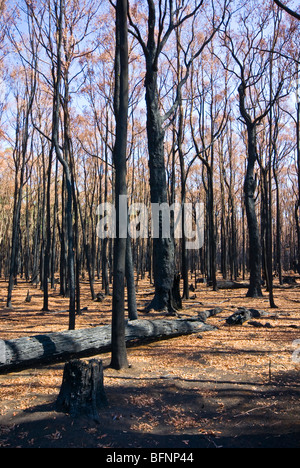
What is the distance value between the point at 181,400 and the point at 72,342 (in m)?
2.02

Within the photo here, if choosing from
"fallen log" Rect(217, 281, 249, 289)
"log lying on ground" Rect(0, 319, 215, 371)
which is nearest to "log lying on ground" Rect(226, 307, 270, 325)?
"log lying on ground" Rect(0, 319, 215, 371)

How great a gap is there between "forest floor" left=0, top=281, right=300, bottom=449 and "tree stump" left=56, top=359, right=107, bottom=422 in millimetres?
100

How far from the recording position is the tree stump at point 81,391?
3312 millimetres

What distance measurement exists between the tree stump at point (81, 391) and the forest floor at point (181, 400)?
3.9 inches

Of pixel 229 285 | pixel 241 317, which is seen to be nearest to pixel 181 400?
pixel 241 317

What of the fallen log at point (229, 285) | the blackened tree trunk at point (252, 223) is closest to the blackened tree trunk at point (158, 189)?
the blackened tree trunk at point (252, 223)

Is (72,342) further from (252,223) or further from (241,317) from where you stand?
(252,223)

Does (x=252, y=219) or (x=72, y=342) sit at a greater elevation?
(x=252, y=219)

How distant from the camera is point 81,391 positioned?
11.1 feet

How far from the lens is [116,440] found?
2867 millimetres

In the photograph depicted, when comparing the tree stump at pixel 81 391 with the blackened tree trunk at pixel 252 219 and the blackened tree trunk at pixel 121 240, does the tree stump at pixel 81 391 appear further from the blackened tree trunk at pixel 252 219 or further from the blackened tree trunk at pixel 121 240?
the blackened tree trunk at pixel 252 219

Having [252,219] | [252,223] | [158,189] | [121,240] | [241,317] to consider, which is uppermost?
[158,189]
